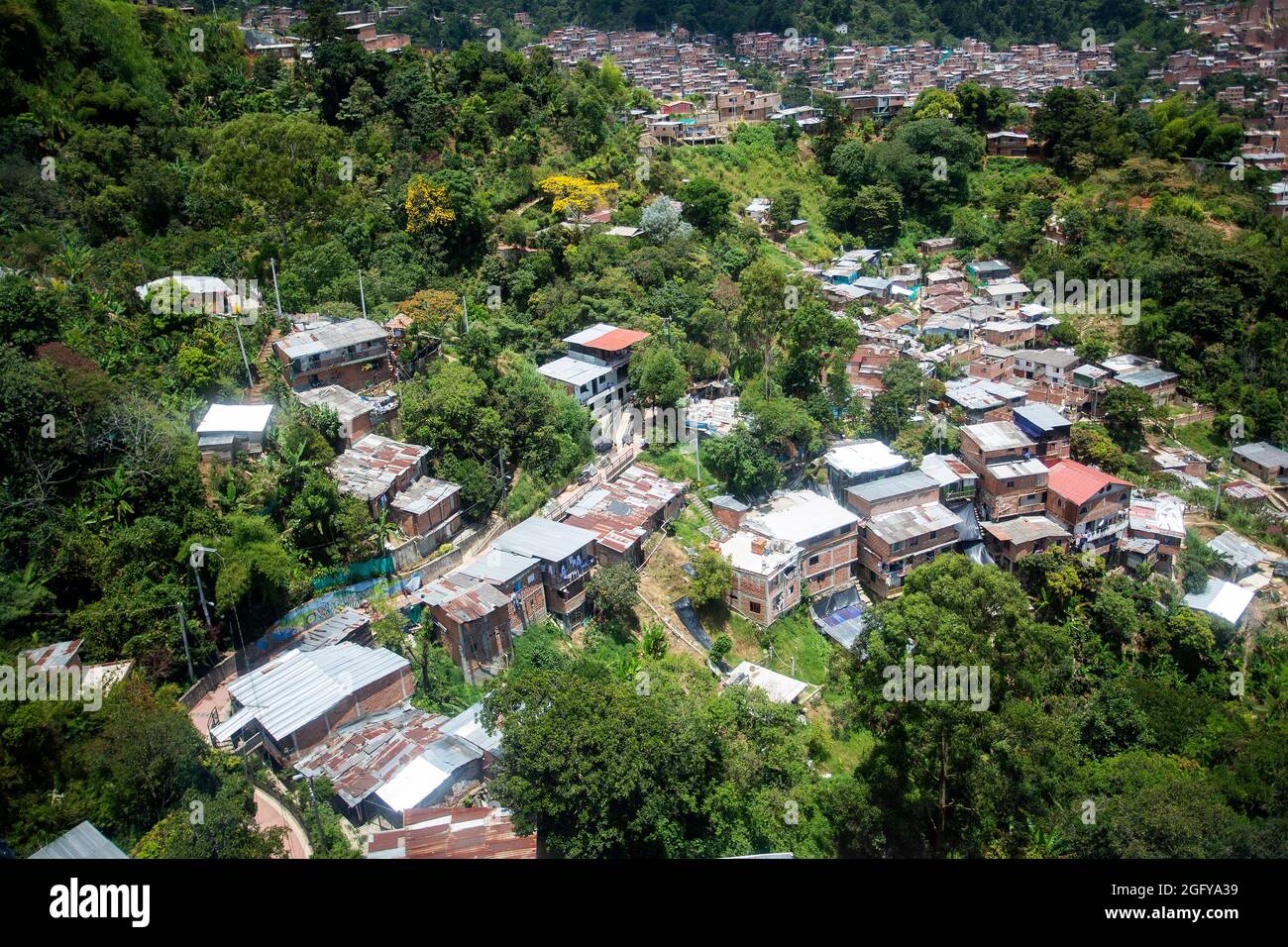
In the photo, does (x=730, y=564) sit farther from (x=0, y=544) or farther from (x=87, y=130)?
(x=87, y=130)

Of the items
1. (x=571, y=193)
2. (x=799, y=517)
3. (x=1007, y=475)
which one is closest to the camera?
(x=799, y=517)

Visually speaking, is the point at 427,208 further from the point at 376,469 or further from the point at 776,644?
the point at 776,644

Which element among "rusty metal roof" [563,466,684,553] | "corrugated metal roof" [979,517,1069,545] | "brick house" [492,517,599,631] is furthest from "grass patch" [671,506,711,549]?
"corrugated metal roof" [979,517,1069,545]

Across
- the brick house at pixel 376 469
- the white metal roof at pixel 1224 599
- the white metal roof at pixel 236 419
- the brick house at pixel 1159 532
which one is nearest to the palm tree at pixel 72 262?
the white metal roof at pixel 236 419

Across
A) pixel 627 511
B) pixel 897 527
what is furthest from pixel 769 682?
pixel 897 527

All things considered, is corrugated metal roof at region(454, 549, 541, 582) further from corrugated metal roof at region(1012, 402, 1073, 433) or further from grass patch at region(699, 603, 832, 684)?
corrugated metal roof at region(1012, 402, 1073, 433)
